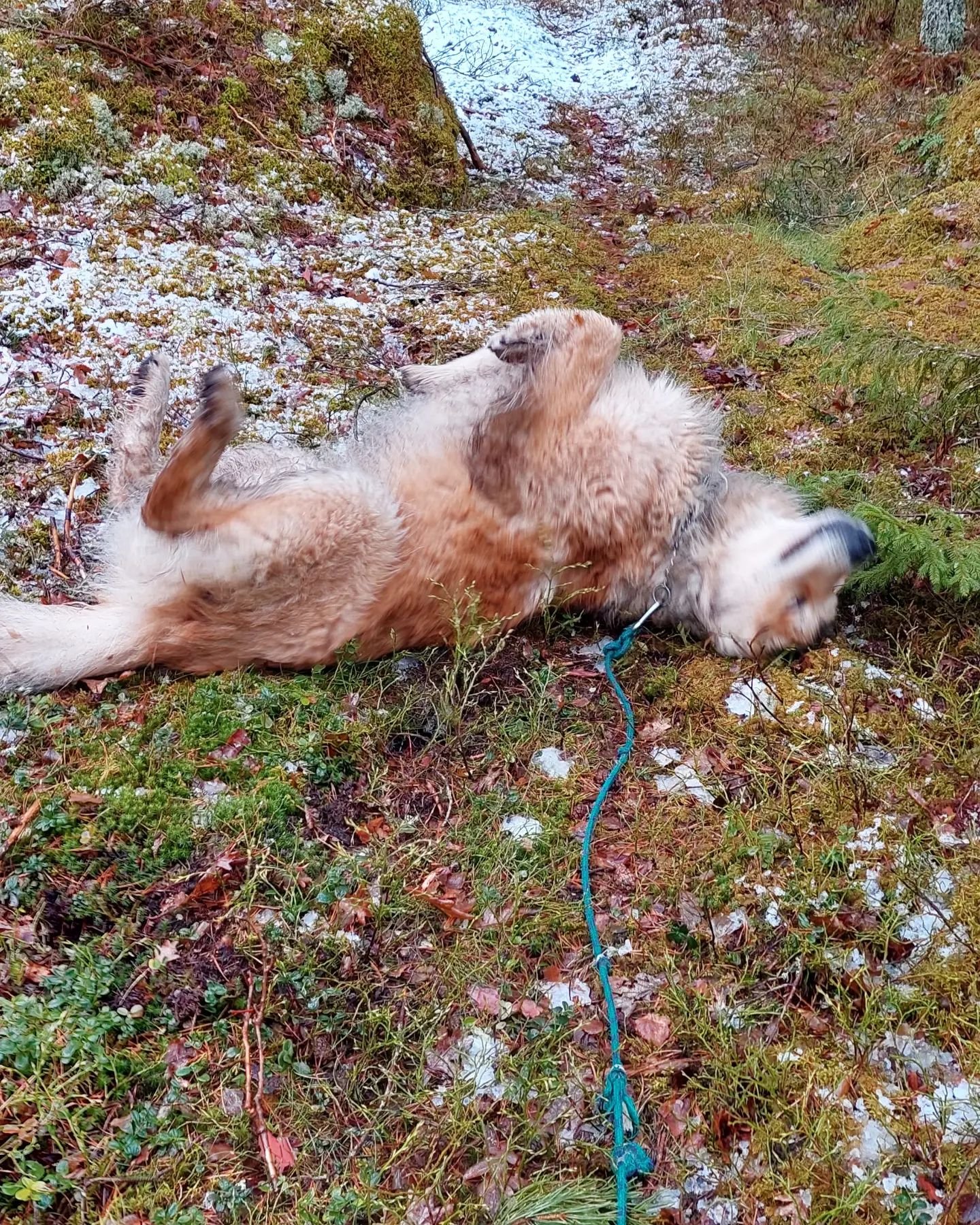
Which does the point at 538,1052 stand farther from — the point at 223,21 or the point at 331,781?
the point at 223,21

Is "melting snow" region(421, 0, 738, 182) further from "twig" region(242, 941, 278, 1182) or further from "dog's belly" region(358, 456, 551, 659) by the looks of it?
"twig" region(242, 941, 278, 1182)

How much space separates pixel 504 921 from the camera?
2574 millimetres

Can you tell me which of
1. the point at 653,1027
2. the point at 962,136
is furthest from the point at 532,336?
the point at 962,136

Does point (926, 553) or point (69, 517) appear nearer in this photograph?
point (926, 553)

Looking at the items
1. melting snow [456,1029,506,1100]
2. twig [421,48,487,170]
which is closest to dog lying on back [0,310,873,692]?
melting snow [456,1029,506,1100]

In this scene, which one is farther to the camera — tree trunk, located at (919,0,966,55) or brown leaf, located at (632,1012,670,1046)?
tree trunk, located at (919,0,966,55)

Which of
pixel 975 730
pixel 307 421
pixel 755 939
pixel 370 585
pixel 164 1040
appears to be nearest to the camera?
pixel 164 1040

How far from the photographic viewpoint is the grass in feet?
6.61

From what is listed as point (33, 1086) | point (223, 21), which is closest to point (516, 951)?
point (33, 1086)

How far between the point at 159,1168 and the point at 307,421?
3.38 meters

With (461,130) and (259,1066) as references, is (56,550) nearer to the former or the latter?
(259,1066)

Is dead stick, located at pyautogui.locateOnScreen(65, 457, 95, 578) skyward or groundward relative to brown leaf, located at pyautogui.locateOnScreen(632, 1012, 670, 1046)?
skyward

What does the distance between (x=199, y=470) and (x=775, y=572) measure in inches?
94.4

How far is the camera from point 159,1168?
6.43 feet
